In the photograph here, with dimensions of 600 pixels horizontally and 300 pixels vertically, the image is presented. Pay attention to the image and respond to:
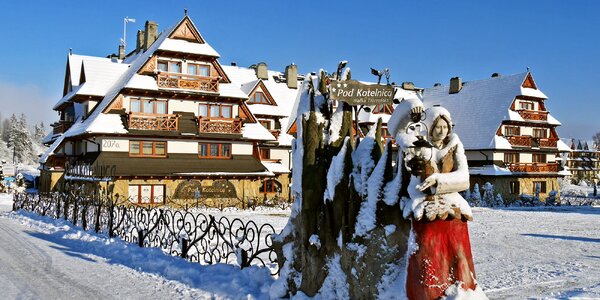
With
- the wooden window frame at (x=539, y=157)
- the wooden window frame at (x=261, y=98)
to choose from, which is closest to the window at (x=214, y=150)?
the wooden window frame at (x=261, y=98)

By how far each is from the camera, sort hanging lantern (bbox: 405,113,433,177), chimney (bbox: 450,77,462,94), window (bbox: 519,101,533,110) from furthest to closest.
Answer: chimney (bbox: 450,77,462,94)
window (bbox: 519,101,533,110)
hanging lantern (bbox: 405,113,433,177)

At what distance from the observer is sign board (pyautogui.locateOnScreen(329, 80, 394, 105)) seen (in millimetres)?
6974

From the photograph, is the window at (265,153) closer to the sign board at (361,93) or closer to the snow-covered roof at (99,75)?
the snow-covered roof at (99,75)

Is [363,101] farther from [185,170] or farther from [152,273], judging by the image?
[185,170]

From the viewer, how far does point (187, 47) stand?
99.0ft

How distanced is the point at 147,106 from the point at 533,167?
33437mm

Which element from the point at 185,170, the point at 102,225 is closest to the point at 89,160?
the point at 185,170

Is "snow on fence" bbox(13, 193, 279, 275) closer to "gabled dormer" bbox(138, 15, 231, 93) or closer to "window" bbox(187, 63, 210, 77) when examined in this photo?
"gabled dormer" bbox(138, 15, 231, 93)

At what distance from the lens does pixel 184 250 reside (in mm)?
10984

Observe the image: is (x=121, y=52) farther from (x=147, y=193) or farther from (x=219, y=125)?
(x=147, y=193)

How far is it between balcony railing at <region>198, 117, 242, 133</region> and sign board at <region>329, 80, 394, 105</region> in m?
24.1

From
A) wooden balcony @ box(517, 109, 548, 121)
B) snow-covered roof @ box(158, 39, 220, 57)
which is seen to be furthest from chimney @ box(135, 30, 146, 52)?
wooden balcony @ box(517, 109, 548, 121)

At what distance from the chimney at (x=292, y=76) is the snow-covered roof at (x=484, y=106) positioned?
15200 millimetres

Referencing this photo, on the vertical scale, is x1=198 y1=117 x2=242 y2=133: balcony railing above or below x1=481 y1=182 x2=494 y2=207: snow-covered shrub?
above
